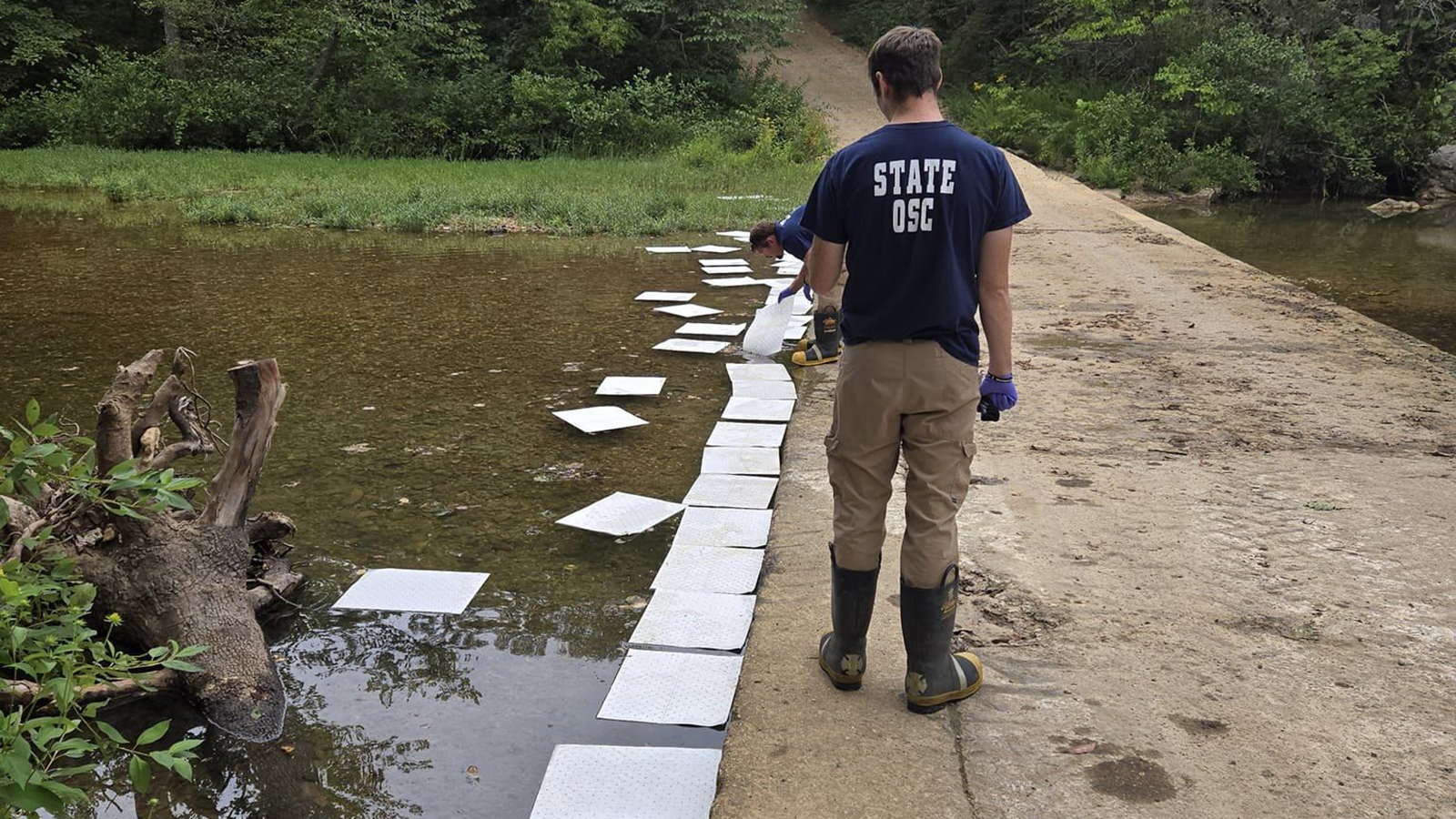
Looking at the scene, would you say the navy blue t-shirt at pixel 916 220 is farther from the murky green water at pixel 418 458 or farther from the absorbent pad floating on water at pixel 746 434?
the absorbent pad floating on water at pixel 746 434

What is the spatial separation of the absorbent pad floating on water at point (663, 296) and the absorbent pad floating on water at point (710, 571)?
458cm

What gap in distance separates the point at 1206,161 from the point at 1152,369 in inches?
→ 534

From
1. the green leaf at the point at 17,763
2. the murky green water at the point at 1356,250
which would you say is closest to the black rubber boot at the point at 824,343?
the murky green water at the point at 1356,250

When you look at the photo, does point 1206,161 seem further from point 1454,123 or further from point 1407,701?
point 1407,701

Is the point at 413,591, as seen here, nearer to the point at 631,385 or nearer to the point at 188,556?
the point at 188,556

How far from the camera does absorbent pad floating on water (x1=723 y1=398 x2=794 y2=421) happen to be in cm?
549

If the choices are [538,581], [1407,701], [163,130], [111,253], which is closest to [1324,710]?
[1407,701]

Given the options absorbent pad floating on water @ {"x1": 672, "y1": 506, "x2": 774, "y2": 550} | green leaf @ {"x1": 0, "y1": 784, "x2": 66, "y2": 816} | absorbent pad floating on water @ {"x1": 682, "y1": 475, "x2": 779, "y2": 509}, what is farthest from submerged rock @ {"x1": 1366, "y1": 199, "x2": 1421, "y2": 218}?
green leaf @ {"x1": 0, "y1": 784, "x2": 66, "y2": 816}

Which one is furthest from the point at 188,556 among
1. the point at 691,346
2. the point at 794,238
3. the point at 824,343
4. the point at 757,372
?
the point at 824,343

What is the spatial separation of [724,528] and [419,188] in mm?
10316

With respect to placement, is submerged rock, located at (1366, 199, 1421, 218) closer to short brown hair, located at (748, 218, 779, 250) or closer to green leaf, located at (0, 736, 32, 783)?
short brown hair, located at (748, 218, 779, 250)

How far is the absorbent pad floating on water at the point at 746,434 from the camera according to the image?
16.7 ft

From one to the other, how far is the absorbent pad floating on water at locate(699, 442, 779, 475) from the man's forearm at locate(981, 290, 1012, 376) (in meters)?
1.98

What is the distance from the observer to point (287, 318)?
742cm
